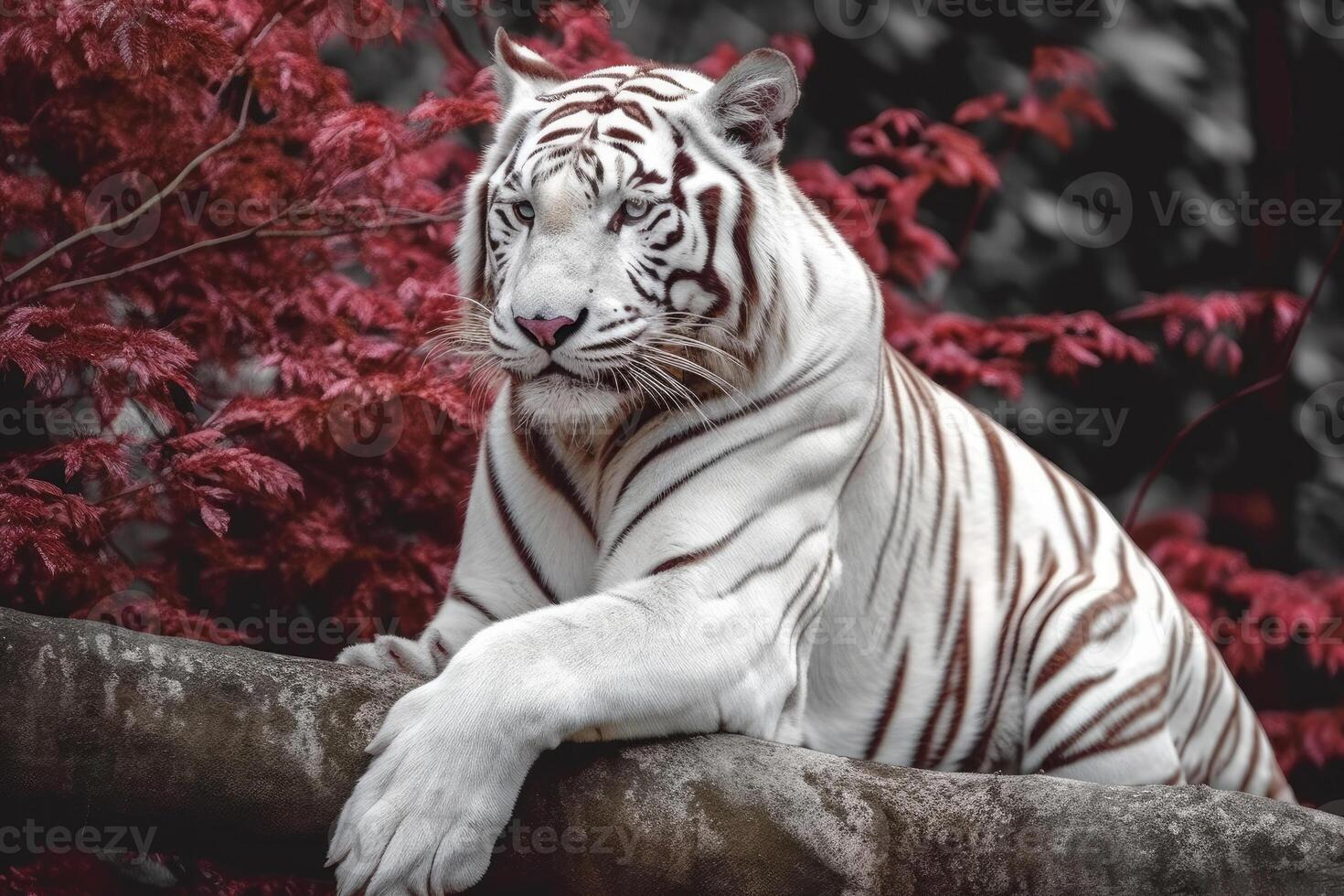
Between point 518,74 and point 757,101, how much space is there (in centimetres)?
55

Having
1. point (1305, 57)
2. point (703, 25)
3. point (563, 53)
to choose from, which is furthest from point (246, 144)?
point (1305, 57)

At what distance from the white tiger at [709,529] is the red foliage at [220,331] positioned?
678mm

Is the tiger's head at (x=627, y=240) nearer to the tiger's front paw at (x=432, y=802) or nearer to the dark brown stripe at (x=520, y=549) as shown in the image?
the dark brown stripe at (x=520, y=549)

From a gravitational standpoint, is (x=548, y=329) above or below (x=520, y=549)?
above

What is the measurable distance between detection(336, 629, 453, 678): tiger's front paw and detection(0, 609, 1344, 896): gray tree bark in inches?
12.6

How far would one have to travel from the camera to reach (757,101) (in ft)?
8.91

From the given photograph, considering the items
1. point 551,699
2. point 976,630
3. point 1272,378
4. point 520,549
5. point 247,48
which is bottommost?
point 1272,378

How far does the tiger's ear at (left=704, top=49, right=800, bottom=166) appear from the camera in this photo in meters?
2.66

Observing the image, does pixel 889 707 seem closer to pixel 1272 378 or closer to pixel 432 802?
pixel 432 802

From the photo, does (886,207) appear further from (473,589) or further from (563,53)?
(473,589)

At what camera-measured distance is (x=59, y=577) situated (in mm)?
3264

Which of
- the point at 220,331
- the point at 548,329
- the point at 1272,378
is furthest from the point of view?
the point at 1272,378

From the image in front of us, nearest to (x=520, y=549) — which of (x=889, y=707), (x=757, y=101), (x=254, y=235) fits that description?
(x=889, y=707)

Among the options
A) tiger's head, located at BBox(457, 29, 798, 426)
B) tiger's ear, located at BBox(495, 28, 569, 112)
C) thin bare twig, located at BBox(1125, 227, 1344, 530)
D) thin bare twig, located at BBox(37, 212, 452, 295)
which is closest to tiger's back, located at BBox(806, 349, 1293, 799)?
tiger's head, located at BBox(457, 29, 798, 426)
